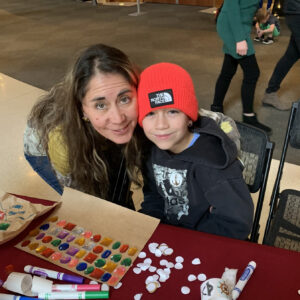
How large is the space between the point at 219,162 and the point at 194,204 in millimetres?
202

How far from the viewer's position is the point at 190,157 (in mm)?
1103

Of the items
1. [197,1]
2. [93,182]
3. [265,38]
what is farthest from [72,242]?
[197,1]

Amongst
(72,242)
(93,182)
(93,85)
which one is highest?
(93,85)

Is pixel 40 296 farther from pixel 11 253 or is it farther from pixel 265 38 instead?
pixel 265 38

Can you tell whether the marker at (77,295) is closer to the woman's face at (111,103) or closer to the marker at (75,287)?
the marker at (75,287)

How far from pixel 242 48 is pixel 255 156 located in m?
1.59

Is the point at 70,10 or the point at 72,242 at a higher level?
the point at 72,242

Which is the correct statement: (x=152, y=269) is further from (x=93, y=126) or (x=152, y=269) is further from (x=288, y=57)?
(x=288, y=57)

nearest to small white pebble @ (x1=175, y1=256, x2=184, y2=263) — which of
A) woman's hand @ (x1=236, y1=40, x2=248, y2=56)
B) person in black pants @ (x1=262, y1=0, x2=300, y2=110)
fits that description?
woman's hand @ (x1=236, y1=40, x2=248, y2=56)

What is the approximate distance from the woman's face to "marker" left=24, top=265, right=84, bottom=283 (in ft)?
1.56

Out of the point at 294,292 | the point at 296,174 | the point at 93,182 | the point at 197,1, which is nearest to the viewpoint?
the point at 294,292

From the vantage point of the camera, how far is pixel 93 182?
1.35 meters

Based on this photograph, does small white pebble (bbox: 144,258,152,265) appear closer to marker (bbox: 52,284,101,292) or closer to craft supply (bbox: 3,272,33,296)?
marker (bbox: 52,284,101,292)

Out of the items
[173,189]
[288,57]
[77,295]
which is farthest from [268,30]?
[77,295]
